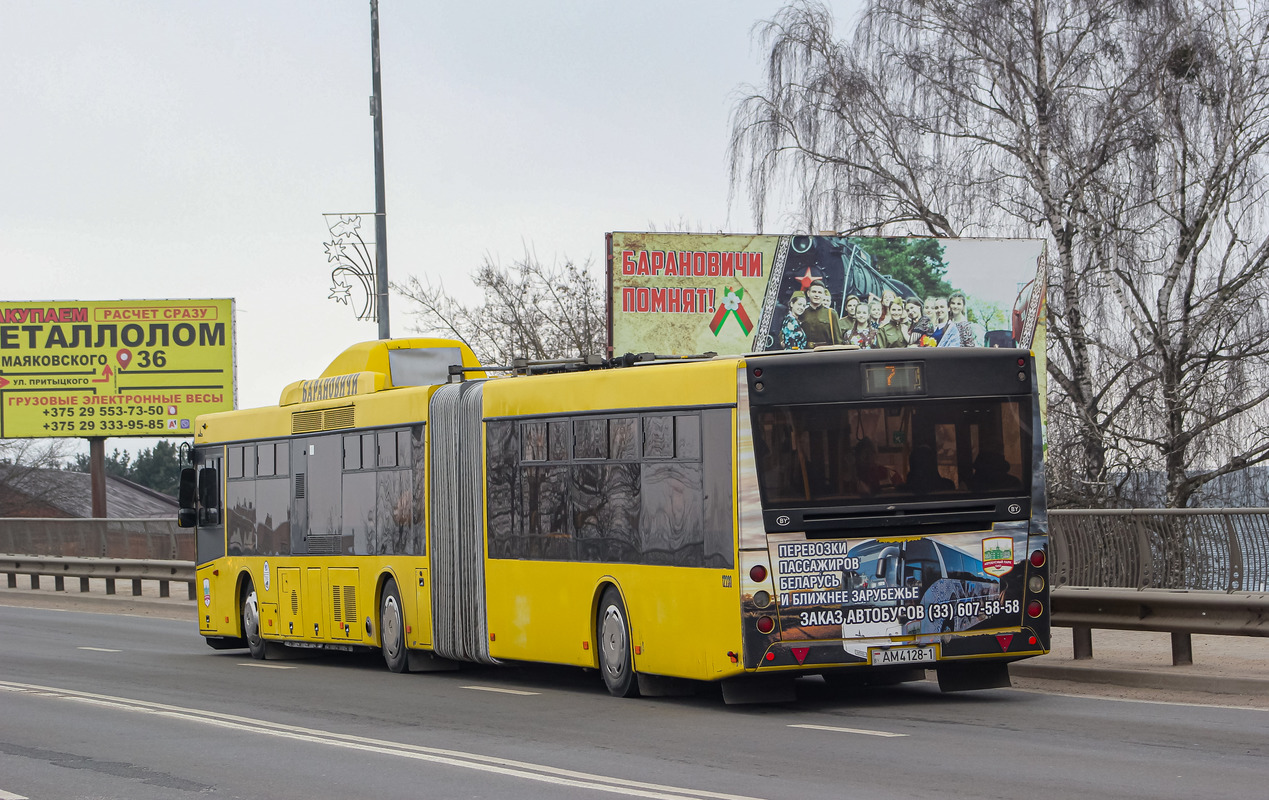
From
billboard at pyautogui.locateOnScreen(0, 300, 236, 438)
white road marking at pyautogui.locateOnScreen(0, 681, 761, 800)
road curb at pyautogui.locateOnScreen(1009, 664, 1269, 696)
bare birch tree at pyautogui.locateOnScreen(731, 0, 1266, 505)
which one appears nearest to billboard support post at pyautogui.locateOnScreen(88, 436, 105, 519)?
billboard at pyautogui.locateOnScreen(0, 300, 236, 438)

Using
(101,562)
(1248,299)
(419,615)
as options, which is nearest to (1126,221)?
(1248,299)

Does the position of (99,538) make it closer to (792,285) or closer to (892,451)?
(792,285)

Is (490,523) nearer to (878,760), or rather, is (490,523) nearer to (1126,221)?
(878,760)

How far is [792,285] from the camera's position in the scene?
2894 centimetres

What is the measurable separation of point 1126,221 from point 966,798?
21.9 m

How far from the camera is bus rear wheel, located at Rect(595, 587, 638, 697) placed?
14.2 metres

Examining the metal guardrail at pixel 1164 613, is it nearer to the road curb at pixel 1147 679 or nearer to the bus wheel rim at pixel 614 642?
the road curb at pixel 1147 679

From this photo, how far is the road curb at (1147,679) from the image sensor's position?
1337cm

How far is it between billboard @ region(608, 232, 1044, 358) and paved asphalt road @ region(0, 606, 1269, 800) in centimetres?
1270

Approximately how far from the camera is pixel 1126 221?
1148 inches

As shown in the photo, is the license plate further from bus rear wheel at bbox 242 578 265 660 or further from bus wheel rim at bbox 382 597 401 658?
bus rear wheel at bbox 242 578 265 660

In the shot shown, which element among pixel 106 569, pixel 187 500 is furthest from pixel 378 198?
pixel 106 569

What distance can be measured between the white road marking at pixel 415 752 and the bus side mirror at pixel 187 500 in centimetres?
656

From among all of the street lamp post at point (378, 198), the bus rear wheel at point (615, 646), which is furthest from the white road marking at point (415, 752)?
the street lamp post at point (378, 198)
